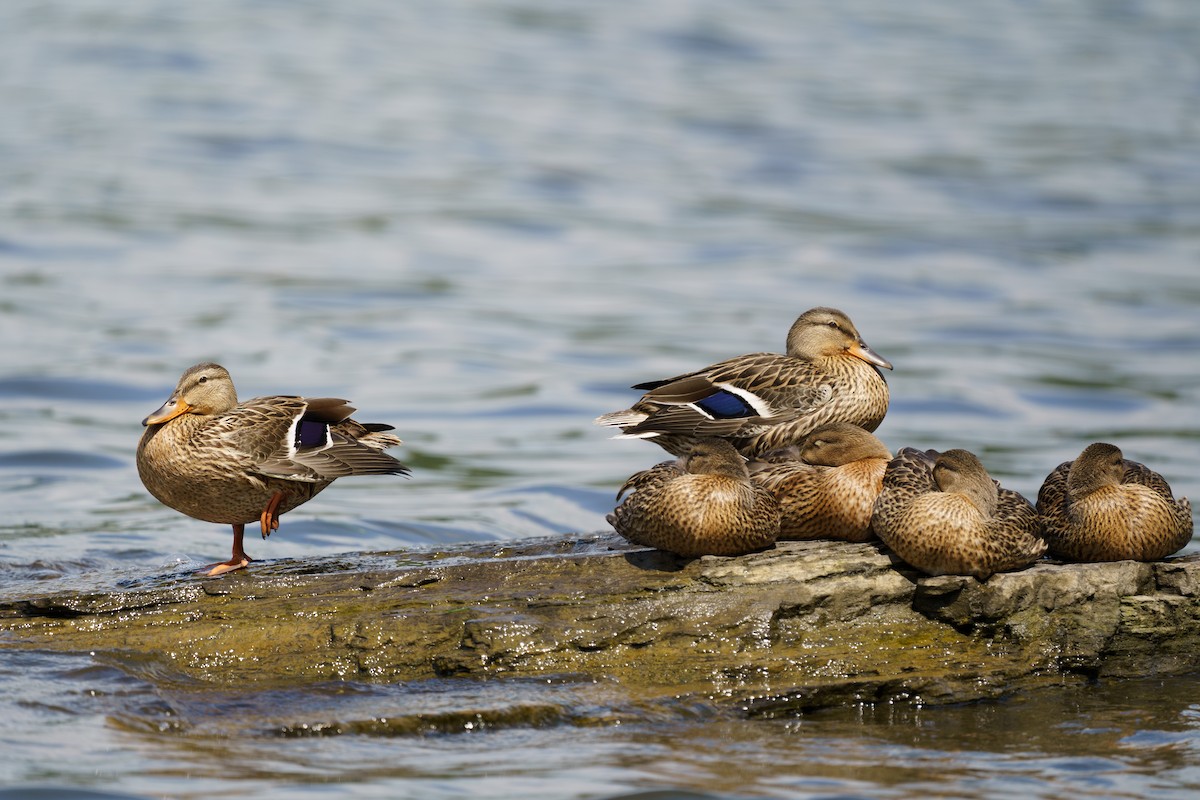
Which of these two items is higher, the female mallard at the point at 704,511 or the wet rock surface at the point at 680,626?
the female mallard at the point at 704,511

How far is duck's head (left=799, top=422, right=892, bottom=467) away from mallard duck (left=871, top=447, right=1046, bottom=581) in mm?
287

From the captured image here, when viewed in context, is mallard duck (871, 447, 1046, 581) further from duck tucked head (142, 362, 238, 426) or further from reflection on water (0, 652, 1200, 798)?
duck tucked head (142, 362, 238, 426)

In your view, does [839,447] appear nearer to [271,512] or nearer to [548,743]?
[548,743]

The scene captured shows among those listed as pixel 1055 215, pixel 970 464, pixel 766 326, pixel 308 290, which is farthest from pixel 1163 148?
pixel 970 464

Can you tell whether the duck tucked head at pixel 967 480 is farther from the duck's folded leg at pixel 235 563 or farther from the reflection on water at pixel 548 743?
the duck's folded leg at pixel 235 563

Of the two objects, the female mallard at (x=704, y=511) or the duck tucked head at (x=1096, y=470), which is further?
the duck tucked head at (x=1096, y=470)

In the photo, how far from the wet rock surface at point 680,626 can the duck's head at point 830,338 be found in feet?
5.75

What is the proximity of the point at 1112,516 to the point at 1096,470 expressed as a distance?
0.21m

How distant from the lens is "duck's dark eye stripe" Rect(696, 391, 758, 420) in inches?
319

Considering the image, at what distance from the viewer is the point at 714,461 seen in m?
6.99

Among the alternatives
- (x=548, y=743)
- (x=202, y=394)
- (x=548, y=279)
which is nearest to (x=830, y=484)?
(x=548, y=743)

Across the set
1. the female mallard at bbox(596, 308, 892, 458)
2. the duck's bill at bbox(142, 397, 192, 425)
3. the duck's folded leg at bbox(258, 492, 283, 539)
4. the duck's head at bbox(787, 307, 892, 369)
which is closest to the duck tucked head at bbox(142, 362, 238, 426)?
the duck's bill at bbox(142, 397, 192, 425)

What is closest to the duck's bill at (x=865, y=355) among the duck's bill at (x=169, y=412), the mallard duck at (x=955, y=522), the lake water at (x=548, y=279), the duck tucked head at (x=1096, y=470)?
the mallard duck at (x=955, y=522)

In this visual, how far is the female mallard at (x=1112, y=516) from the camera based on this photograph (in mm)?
6867
